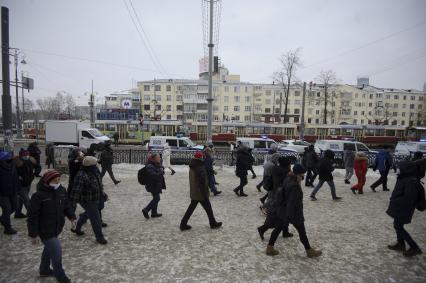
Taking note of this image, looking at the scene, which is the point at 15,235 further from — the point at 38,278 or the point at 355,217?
the point at 355,217

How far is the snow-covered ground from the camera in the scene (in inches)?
161

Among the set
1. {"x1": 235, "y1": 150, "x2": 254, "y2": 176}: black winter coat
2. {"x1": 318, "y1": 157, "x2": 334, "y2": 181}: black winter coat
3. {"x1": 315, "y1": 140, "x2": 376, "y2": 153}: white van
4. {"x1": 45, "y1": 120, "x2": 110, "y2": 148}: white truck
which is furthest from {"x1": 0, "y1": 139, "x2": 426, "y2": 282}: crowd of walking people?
{"x1": 45, "y1": 120, "x2": 110, "y2": 148}: white truck

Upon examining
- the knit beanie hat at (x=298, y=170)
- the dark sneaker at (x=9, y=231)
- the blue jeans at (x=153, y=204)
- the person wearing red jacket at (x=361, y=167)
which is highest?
the knit beanie hat at (x=298, y=170)

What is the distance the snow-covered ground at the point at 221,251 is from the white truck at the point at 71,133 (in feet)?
65.1

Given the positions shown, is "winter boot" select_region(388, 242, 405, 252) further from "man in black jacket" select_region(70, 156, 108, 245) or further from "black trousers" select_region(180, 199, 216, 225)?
"man in black jacket" select_region(70, 156, 108, 245)

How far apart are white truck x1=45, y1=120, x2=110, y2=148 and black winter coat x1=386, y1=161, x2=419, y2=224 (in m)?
24.6

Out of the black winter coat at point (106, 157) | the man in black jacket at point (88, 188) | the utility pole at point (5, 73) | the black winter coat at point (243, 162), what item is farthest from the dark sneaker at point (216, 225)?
the utility pole at point (5, 73)

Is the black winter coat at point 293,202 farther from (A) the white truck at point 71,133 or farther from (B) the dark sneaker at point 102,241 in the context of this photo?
(A) the white truck at point 71,133

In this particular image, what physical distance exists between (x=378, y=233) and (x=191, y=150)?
11.9 metres

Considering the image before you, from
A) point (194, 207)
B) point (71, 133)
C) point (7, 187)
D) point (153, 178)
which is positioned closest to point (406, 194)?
point (194, 207)

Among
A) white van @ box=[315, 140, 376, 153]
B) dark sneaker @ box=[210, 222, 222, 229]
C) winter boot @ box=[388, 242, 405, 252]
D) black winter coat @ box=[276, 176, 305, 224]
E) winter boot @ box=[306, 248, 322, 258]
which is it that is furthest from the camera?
white van @ box=[315, 140, 376, 153]

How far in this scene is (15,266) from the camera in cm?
418

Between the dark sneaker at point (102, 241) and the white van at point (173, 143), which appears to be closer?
the dark sneaker at point (102, 241)

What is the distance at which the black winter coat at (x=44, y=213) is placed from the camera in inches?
132
